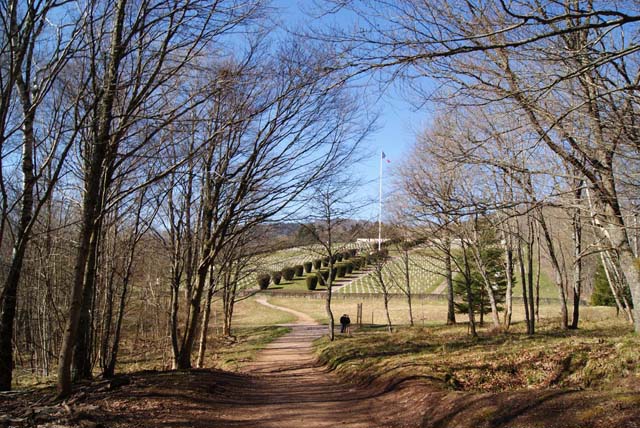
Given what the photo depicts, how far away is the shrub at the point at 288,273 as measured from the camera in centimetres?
5622

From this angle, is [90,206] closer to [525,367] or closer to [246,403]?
[246,403]

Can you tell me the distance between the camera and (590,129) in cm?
708

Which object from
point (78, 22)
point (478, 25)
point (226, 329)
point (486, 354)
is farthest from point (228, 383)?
point (226, 329)

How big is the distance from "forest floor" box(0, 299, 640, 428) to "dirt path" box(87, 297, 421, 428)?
0.01m

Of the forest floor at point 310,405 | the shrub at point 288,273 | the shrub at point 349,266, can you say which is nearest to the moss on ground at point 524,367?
the forest floor at point 310,405

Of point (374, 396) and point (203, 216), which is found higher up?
point (203, 216)

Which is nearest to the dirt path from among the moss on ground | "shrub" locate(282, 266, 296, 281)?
the moss on ground

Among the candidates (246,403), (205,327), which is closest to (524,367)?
(246,403)

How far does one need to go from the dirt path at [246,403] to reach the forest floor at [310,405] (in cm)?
1

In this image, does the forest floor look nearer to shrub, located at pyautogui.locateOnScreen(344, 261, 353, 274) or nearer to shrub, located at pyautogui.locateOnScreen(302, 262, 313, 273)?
shrub, located at pyautogui.locateOnScreen(344, 261, 353, 274)

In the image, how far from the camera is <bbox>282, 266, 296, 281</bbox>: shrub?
56219 millimetres

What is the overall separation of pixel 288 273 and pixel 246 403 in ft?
165

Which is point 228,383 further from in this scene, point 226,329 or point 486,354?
point 226,329

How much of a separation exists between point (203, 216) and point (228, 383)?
4.31m
